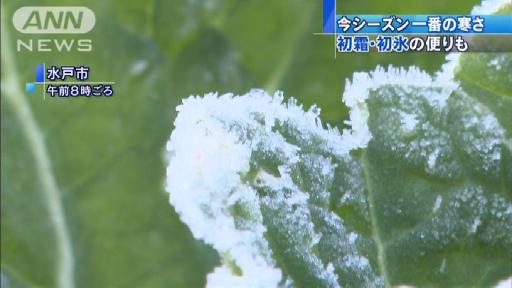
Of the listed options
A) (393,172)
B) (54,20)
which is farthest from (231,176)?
(54,20)

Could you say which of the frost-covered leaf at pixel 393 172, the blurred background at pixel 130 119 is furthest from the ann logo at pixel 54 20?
the frost-covered leaf at pixel 393 172

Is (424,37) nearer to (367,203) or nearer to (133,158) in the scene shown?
(367,203)

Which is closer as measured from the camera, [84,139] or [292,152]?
[292,152]

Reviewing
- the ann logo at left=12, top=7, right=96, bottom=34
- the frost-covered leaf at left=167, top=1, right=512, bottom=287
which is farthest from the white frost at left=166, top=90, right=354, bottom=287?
the ann logo at left=12, top=7, right=96, bottom=34

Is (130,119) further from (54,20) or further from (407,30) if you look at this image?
(407,30)

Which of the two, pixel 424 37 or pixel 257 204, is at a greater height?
pixel 424 37

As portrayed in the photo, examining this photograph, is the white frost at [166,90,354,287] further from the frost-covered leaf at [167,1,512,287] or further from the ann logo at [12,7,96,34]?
the ann logo at [12,7,96,34]

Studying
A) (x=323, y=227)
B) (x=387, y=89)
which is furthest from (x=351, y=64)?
(x=323, y=227)
